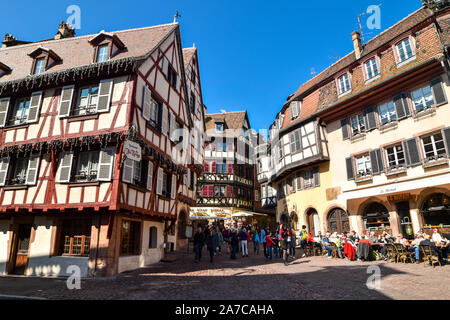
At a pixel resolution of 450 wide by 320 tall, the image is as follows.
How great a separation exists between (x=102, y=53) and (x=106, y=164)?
5705 mm

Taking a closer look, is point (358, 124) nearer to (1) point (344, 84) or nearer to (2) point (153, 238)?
(1) point (344, 84)

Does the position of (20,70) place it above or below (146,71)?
above

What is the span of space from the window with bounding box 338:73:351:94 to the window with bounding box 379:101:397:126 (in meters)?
2.65

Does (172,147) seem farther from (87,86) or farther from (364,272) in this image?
(364,272)

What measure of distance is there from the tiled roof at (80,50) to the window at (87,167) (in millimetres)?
4605

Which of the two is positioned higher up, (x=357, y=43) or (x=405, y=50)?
(x=357, y=43)

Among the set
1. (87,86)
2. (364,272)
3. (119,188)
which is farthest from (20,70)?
(364,272)

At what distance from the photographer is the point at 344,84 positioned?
18.3m


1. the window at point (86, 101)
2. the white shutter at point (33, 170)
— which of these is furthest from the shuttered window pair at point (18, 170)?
the window at point (86, 101)

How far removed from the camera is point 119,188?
32.8 feet

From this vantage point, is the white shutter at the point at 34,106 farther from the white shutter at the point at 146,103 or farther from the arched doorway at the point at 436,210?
the arched doorway at the point at 436,210

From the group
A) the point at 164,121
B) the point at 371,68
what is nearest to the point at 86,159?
the point at 164,121

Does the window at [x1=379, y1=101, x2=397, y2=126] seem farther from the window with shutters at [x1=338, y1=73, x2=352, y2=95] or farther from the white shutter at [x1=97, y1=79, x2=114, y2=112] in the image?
the white shutter at [x1=97, y1=79, x2=114, y2=112]
